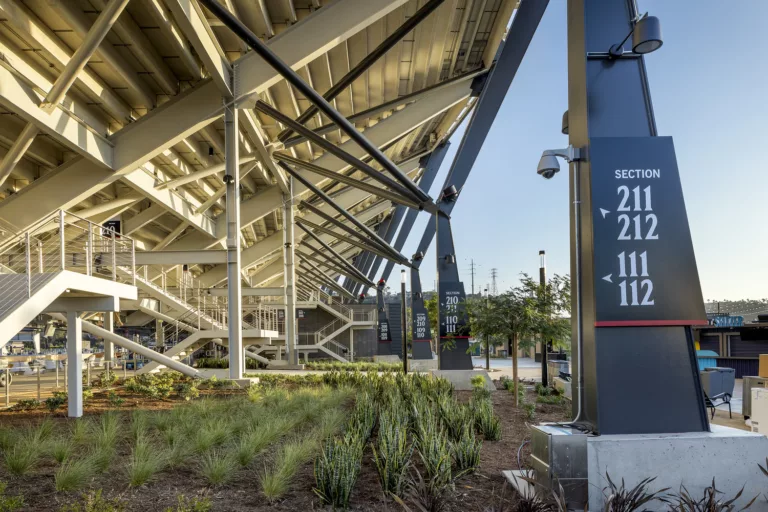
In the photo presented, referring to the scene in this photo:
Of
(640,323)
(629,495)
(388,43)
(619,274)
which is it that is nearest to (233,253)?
(388,43)

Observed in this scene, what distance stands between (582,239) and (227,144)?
11.2 m

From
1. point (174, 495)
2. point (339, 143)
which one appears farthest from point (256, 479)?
point (339, 143)

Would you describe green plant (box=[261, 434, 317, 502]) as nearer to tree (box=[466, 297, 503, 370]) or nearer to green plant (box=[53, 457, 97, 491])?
green plant (box=[53, 457, 97, 491])

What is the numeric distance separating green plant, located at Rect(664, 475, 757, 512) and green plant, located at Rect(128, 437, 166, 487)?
4653 millimetres

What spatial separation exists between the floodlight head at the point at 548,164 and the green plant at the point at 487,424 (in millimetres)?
3996

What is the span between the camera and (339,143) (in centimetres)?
2377

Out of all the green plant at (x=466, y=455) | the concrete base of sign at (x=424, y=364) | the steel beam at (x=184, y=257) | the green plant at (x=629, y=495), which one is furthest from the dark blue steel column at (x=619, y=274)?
the concrete base of sign at (x=424, y=364)

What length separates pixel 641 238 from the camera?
18.5ft

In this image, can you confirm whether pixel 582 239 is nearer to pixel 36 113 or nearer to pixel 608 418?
pixel 608 418

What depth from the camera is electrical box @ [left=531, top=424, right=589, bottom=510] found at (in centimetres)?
511

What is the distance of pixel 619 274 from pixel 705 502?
1.97 meters

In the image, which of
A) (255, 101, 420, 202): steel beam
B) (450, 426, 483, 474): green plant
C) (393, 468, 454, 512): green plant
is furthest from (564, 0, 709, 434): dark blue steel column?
(255, 101, 420, 202): steel beam

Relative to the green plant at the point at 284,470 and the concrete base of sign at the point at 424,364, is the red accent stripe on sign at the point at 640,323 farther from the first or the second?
the concrete base of sign at the point at 424,364

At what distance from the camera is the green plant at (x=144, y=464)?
581 cm
